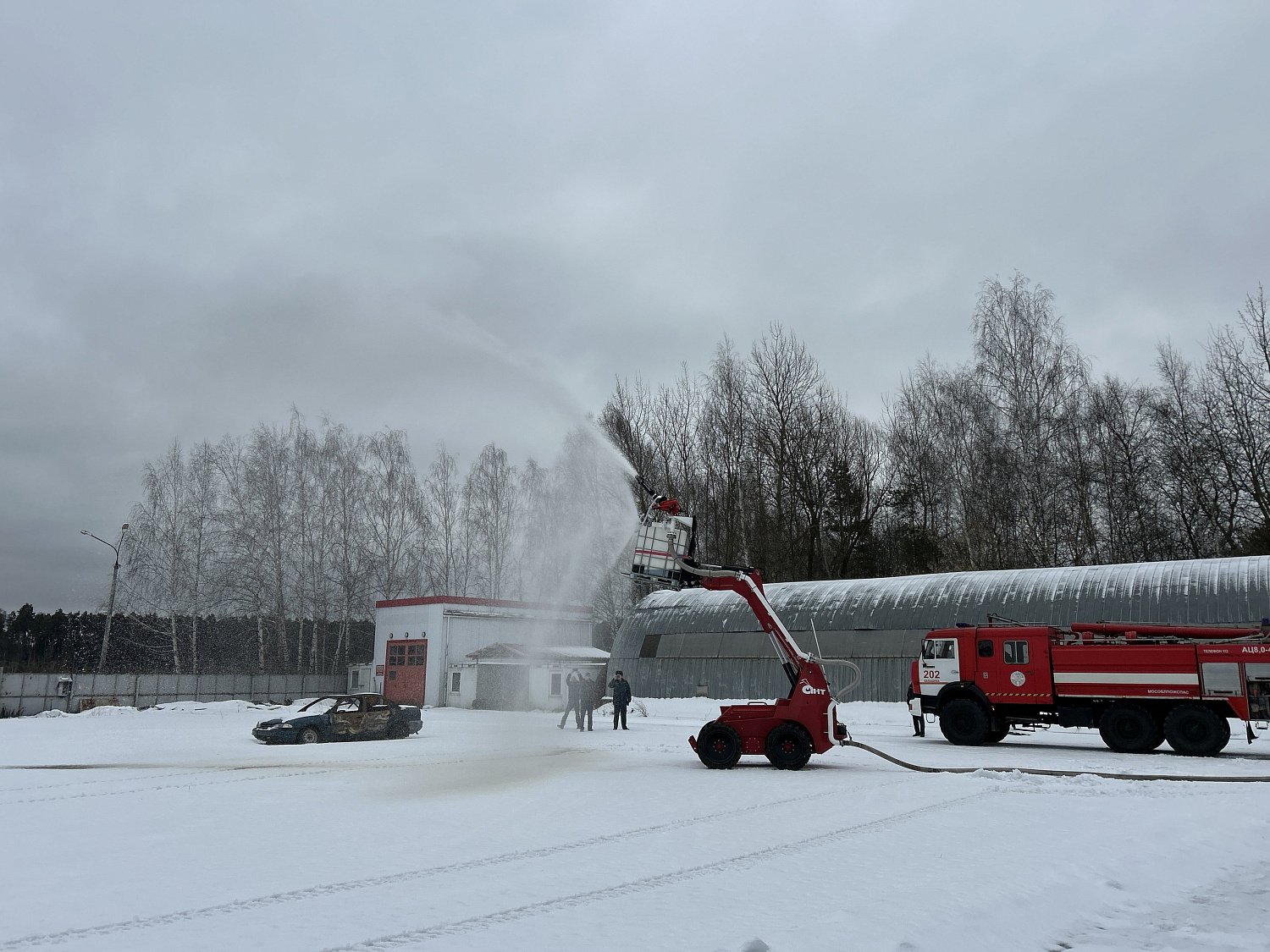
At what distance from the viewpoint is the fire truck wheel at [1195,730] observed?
20.5 metres

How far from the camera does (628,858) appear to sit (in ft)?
31.3

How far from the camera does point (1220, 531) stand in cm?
4994

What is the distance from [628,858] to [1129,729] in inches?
650

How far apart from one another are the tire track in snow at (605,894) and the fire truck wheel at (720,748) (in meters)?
5.87

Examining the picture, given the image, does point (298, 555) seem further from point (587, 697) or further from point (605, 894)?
point (605, 894)

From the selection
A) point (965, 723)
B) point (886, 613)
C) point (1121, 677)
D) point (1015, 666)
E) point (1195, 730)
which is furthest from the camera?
point (886, 613)

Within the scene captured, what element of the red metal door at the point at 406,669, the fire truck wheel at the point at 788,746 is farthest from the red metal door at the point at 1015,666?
the red metal door at the point at 406,669

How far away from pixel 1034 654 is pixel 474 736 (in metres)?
14.8

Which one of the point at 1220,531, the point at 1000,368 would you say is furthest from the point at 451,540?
the point at 1220,531

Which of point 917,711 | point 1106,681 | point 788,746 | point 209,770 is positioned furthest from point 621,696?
point 1106,681

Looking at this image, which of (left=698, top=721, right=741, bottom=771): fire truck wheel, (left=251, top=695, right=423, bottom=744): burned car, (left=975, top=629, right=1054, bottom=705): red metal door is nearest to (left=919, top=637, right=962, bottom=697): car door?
(left=975, top=629, right=1054, bottom=705): red metal door

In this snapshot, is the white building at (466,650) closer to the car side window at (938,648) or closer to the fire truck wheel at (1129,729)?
the car side window at (938,648)

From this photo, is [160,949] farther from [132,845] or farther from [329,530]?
[329,530]

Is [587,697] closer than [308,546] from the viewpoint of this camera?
Yes
